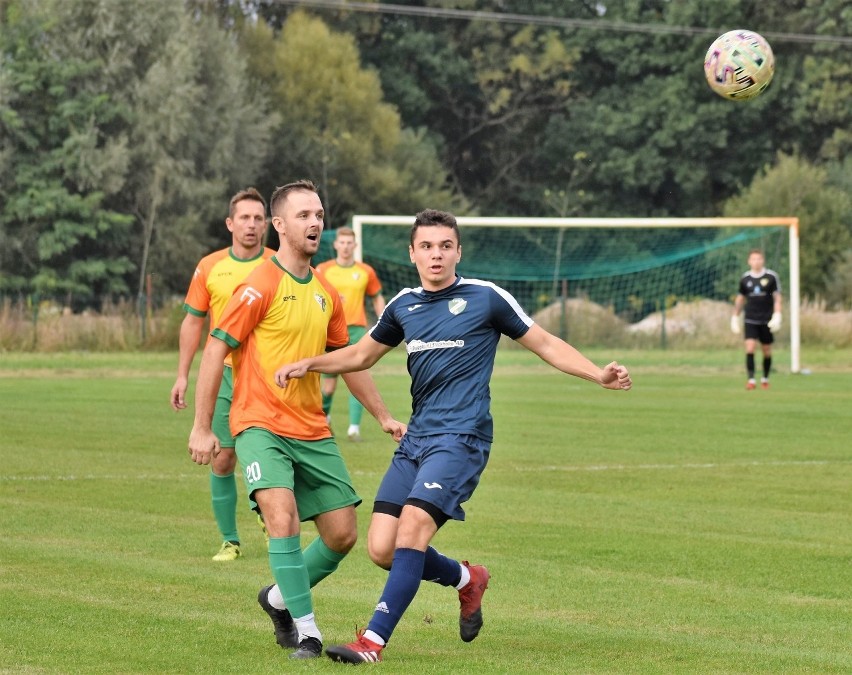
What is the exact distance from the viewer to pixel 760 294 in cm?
2566

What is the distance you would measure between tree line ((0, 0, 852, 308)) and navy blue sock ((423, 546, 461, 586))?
113 feet

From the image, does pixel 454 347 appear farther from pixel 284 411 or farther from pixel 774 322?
pixel 774 322

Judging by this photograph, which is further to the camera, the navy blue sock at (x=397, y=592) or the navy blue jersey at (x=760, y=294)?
the navy blue jersey at (x=760, y=294)

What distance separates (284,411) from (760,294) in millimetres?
19719

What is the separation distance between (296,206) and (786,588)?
11.5 feet

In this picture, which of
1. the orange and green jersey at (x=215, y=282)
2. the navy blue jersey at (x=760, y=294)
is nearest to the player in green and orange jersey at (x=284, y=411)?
the orange and green jersey at (x=215, y=282)

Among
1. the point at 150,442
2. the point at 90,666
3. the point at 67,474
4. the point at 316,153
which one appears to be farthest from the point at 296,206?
the point at 316,153

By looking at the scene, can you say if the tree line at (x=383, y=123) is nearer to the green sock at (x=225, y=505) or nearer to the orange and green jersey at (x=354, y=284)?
the orange and green jersey at (x=354, y=284)

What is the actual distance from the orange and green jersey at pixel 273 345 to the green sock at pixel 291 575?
52cm

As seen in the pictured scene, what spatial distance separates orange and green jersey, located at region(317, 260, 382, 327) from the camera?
1731cm

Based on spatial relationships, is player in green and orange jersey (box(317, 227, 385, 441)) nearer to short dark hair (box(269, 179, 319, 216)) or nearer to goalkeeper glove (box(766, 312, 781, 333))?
goalkeeper glove (box(766, 312, 781, 333))

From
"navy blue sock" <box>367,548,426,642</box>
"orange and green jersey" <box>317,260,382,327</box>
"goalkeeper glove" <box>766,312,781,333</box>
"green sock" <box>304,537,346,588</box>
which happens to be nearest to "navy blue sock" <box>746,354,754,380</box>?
"goalkeeper glove" <box>766,312,781,333</box>

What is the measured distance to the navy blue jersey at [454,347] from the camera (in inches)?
265

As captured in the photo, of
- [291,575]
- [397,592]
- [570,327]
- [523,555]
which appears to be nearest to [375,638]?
[397,592]
